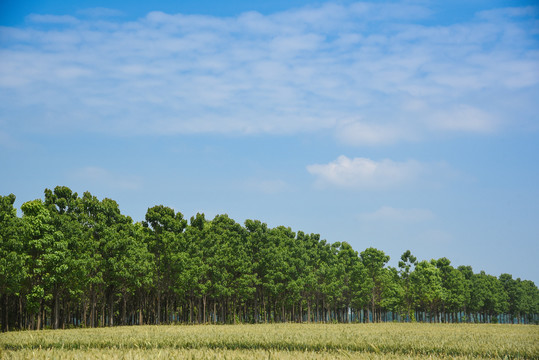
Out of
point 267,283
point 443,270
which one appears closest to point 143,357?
point 267,283

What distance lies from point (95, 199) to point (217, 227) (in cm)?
2560

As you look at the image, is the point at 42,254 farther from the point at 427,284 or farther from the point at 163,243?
the point at 427,284

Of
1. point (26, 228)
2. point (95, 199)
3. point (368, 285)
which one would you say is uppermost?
point (95, 199)

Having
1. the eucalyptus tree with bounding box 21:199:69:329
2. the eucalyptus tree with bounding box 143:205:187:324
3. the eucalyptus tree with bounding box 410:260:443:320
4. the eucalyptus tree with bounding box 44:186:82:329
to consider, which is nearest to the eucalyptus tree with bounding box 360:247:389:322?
the eucalyptus tree with bounding box 410:260:443:320

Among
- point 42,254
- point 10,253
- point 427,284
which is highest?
point 10,253

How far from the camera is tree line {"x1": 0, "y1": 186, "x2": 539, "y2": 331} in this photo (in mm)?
51875

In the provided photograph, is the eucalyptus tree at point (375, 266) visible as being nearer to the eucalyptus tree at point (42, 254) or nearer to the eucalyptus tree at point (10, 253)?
the eucalyptus tree at point (42, 254)

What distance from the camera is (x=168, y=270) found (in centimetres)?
6825

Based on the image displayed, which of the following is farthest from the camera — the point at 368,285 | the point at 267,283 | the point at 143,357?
the point at 368,285

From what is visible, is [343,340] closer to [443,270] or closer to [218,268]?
[218,268]

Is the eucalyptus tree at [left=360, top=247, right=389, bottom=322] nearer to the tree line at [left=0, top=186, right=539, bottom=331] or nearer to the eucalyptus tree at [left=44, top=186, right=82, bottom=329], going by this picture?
the tree line at [left=0, top=186, right=539, bottom=331]

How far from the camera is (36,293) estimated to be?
5019 cm

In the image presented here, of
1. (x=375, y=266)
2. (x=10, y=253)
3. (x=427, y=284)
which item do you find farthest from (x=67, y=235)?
(x=427, y=284)

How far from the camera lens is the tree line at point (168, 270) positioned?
51875 millimetres
